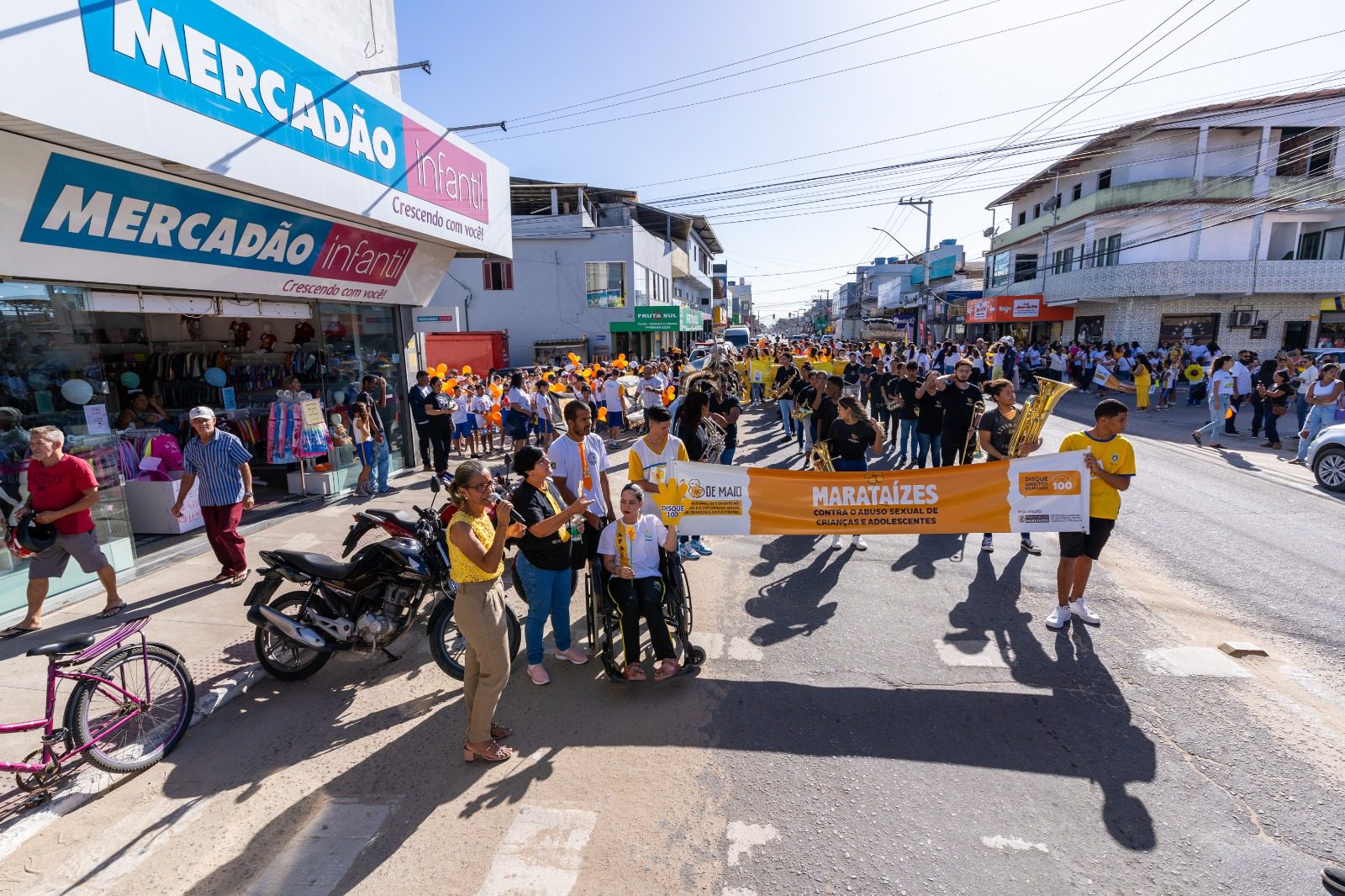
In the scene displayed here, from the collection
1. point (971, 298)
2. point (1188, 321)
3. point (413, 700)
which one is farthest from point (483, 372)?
point (971, 298)

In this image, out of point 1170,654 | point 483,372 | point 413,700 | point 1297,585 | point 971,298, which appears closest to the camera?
point 413,700

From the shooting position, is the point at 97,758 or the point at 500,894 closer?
the point at 500,894

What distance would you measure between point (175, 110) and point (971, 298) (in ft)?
170

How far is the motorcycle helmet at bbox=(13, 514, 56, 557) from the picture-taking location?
208 inches

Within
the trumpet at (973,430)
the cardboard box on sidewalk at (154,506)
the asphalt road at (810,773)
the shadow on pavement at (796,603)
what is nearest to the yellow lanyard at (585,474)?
the asphalt road at (810,773)

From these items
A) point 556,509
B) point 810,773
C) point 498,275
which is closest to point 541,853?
point 810,773

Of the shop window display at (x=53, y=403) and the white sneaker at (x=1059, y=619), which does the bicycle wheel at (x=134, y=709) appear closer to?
the shop window display at (x=53, y=403)

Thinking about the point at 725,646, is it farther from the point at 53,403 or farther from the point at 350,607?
the point at 53,403

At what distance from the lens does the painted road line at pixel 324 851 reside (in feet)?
10.4

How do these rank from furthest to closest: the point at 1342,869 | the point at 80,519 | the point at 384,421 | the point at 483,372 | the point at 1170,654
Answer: the point at 483,372
the point at 384,421
the point at 80,519
the point at 1170,654
the point at 1342,869

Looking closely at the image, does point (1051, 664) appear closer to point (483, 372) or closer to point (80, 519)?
point (80, 519)

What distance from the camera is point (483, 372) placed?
2817 centimetres

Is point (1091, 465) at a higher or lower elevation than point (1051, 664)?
higher

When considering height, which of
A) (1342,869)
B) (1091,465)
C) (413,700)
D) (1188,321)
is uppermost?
(1188,321)
